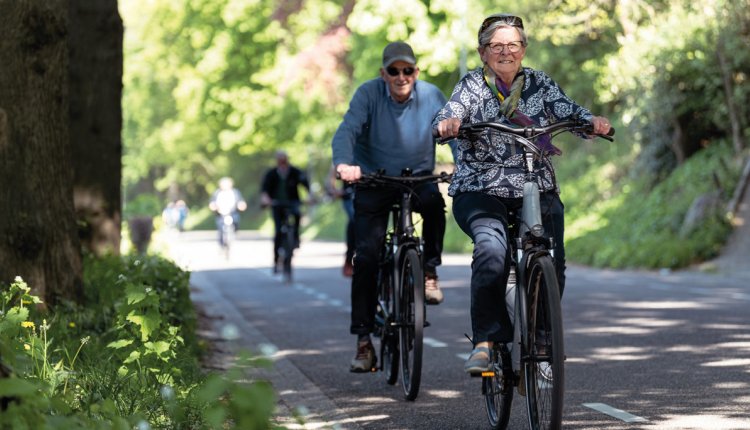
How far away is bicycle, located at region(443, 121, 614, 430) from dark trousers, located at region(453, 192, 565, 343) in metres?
0.06

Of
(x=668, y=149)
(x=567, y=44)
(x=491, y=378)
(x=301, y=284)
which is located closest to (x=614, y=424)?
(x=491, y=378)

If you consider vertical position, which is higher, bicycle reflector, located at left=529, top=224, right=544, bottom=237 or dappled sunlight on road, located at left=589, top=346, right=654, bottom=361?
bicycle reflector, located at left=529, top=224, right=544, bottom=237

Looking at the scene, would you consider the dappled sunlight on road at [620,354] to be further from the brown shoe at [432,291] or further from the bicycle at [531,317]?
the bicycle at [531,317]

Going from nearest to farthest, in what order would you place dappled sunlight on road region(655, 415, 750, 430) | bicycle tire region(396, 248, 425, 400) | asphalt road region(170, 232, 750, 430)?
dappled sunlight on road region(655, 415, 750, 430)
asphalt road region(170, 232, 750, 430)
bicycle tire region(396, 248, 425, 400)

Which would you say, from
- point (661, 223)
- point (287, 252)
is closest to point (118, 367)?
point (287, 252)

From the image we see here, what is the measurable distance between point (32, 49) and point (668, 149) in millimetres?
21339

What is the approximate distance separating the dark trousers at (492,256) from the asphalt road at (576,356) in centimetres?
62

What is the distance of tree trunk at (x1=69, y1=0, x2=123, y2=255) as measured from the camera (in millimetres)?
12938

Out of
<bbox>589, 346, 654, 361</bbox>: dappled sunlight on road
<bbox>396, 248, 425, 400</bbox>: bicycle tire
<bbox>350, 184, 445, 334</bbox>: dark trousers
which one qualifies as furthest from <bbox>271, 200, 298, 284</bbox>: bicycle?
<bbox>396, 248, 425, 400</bbox>: bicycle tire

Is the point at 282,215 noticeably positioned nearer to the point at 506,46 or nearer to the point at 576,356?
the point at 576,356

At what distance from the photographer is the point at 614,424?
6.58m

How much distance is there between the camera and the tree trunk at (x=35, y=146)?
28.6 feet

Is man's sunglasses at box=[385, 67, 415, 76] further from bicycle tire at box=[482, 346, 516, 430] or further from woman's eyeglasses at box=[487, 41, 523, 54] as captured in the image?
bicycle tire at box=[482, 346, 516, 430]

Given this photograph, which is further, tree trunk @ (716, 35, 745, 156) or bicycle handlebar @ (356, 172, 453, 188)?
tree trunk @ (716, 35, 745, 156)
